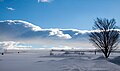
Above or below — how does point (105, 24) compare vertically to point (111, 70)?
above

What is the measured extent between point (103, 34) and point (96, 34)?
4.14 feet

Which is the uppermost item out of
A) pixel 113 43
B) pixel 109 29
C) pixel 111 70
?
pixel 109 29

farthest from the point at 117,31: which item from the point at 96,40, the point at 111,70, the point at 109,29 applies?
the point at 111,70

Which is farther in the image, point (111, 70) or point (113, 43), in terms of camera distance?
point (113, 43)

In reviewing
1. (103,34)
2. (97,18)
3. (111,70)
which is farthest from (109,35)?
(111,70)

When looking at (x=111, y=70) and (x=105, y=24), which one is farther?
(x=105, y=24)

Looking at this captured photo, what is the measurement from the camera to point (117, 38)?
4094 centimetres

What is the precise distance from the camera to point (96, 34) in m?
40.6

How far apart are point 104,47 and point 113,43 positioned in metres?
1.74

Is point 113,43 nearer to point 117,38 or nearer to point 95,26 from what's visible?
point 117,38

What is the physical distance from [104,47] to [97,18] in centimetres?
536

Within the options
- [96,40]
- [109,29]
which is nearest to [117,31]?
[109,29]

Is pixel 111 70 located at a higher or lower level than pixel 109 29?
lower

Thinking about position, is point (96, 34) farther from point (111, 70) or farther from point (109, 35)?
point (111, 70)
